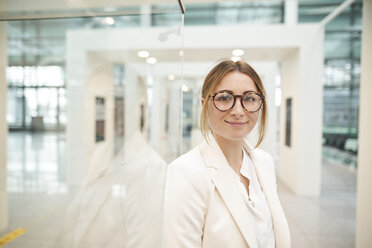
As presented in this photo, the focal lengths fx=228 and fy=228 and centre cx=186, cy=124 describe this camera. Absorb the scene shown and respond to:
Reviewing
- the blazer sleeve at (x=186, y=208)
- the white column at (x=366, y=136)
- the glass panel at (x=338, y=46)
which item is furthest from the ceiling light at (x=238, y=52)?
the blazer sleeve at (x=186, y=208)

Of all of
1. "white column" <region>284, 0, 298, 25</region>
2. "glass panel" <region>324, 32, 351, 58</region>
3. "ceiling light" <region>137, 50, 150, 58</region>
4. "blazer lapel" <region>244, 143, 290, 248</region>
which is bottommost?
"blazer lapel" <region>244, 143, 290, 248</region>

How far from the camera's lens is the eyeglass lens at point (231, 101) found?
0.99 m

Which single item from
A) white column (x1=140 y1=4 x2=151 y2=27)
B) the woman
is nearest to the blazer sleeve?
the woman

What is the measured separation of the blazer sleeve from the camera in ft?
3.03

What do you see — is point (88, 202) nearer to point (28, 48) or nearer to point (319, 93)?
point (28, 48)

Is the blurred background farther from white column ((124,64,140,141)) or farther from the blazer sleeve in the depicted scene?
the blazer sleeve

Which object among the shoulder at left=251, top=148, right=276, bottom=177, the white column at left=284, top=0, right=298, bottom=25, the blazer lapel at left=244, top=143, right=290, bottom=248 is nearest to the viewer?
the blazer lapel at left=244, top=143, right=290, bottom=248

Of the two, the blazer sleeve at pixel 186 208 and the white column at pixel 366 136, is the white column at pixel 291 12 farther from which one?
the blazer sleeve at pixel 186 208

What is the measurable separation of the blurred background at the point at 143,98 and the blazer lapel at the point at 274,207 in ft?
1.00

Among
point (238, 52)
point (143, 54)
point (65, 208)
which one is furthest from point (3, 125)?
point (238, 52)

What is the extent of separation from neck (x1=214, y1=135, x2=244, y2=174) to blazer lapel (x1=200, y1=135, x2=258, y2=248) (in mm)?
52

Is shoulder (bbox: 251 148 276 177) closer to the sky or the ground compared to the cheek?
closer to the ground

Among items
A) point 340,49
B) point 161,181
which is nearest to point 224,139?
point 161,181

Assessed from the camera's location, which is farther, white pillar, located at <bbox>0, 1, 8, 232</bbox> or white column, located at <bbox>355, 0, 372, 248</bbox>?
white column, located at <bbox>355, 0, 372, 248</bbox>
